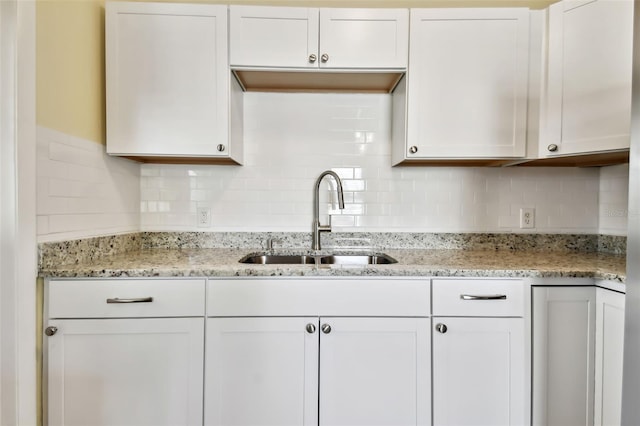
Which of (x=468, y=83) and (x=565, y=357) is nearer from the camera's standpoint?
(x=565, y=357)

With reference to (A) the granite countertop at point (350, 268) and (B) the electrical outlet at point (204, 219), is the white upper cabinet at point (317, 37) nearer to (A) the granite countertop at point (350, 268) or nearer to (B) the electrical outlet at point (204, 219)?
(B) the electrical outlet at point (204, 219)

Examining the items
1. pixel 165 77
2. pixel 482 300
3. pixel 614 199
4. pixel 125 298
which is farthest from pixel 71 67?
pixel 614 199

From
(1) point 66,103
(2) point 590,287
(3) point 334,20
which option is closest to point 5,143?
(1) point 66,103

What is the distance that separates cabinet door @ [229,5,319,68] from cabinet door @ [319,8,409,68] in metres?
0.06

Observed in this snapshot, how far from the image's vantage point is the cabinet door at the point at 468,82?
65.0 inches

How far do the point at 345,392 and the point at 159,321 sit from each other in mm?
768

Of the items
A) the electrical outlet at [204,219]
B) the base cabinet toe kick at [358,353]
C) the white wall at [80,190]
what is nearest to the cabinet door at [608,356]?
the base cabinet toe kick at [358,353]

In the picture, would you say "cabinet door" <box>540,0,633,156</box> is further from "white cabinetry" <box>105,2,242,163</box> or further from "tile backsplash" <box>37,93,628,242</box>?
"white cabinetry" <box>105,2,242,163</box>

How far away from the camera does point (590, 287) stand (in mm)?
1376

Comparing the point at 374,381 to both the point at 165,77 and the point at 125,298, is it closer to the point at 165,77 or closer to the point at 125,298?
the point at 125,298

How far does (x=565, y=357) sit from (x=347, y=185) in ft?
4.11

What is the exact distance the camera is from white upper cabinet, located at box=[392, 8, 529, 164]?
1.65 metres

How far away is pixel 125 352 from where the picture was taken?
1.32 m

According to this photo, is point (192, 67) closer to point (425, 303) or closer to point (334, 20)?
point (334, 20)
